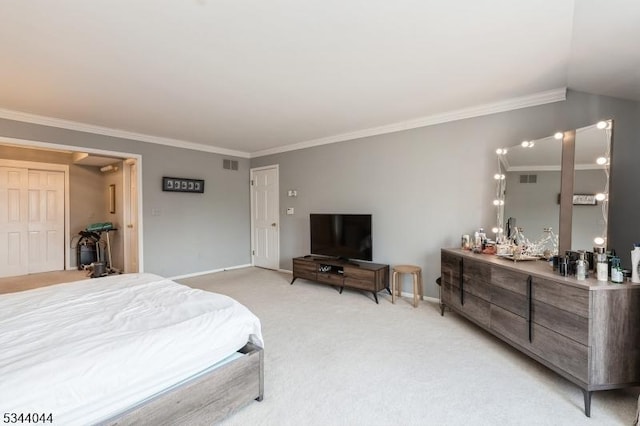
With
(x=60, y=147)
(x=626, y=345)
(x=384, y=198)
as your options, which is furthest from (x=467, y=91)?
(x=60, y=147)

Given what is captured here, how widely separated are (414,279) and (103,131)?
16.2 ft

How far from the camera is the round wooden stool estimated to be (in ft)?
12.3

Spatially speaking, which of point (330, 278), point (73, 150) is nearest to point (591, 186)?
point (330, 278)

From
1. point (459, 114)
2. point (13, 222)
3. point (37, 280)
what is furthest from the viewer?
point (13, 222)

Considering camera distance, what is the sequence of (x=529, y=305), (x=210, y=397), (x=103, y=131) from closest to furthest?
(x=210, y=397), (x=529, y=305), (x=103, y=131)

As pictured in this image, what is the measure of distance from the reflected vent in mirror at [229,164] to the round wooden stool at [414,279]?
12.7 feet

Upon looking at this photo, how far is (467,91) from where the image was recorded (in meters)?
3.11

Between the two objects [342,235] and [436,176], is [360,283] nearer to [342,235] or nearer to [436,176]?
[342,235]

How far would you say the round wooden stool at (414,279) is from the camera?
3.76 metres

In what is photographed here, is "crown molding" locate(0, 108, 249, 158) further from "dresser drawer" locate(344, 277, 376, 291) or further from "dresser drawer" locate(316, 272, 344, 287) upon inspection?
"dresser drawer" locate(344, 277, 376, 291)

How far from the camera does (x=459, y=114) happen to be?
3730mm

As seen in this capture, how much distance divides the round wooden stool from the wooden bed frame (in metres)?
2.37

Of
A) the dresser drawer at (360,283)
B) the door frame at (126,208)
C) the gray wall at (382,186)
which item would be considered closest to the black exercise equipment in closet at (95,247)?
the door frame at (126,208)

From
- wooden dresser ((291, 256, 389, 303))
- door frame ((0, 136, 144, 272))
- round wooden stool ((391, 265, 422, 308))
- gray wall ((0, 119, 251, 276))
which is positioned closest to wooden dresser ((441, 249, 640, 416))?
round wooden stool ((391, 265, 422, 308))
